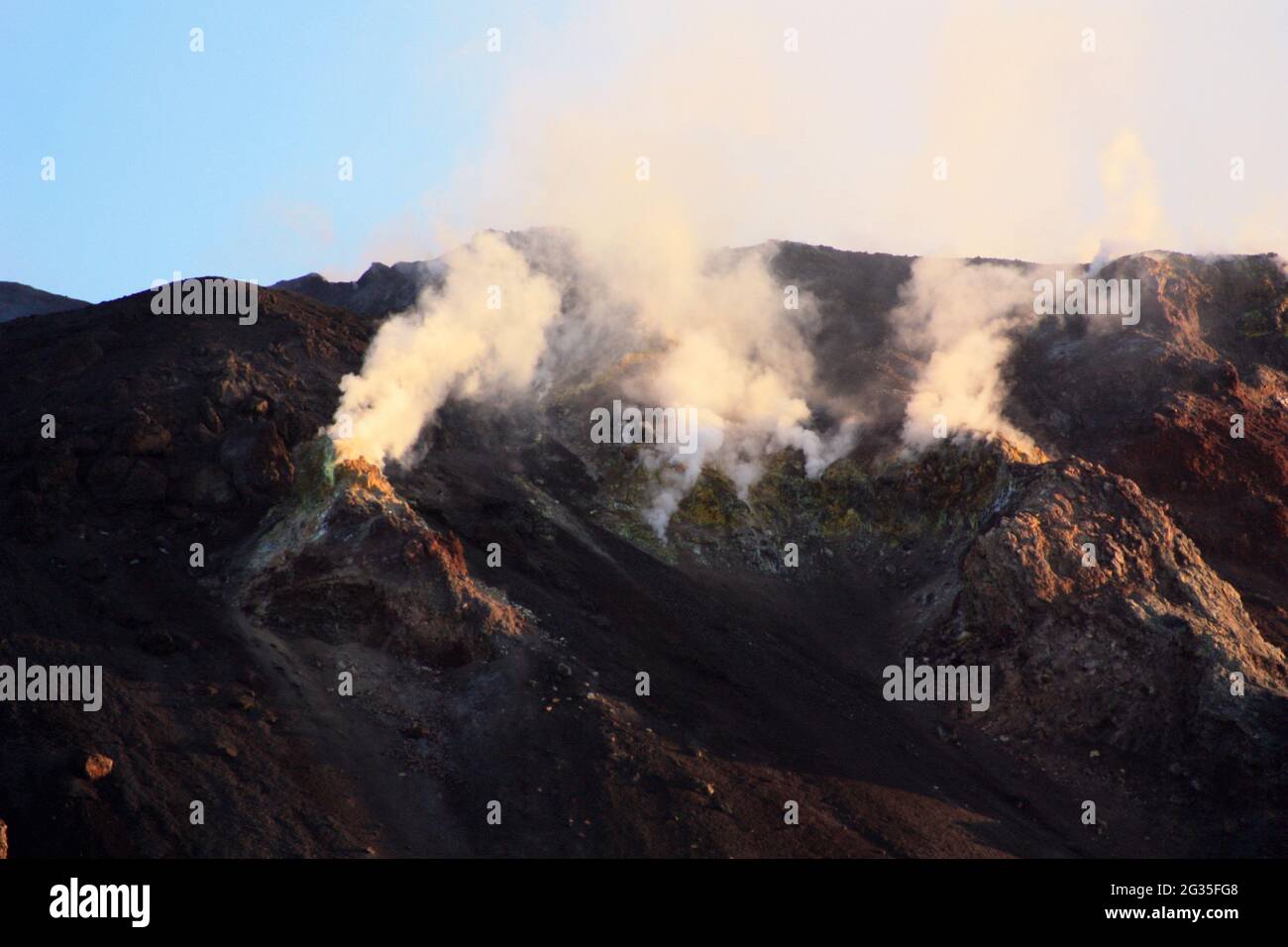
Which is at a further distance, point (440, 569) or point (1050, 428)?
point (1050, 428)

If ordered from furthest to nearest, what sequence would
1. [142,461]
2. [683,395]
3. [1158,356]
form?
[1158,356]
[683,395]
[142,461]

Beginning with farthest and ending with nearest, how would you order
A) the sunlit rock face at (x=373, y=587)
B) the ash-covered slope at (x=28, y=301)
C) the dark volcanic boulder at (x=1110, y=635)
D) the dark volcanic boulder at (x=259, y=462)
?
1. the ash-covered slope at (x=28, y=301)
2. the dark volcanic boulder at (x=259, y=462)
3. the dark volcanic boulder at (x=1110, y=635)
4. the sunlit rock face at (x=373, y=587)

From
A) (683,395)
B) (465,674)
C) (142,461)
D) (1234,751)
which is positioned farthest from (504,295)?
(1234,751)

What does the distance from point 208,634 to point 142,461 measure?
7136 mm

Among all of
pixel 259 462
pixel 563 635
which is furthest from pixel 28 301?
pixel 563 635

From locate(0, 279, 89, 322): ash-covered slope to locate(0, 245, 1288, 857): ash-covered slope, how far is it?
28.4 metres

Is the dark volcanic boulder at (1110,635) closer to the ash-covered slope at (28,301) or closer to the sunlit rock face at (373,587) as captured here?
the sunlit rock face at (373,587)

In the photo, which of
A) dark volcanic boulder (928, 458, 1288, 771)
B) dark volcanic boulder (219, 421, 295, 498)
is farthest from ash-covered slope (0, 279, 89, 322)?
dark volcanic boulder (928, 458, 1288, 771)

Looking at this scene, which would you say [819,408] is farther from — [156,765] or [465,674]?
[156,765]

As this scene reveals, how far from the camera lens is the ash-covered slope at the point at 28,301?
67.5 m

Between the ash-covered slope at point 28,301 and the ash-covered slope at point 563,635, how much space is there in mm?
28438

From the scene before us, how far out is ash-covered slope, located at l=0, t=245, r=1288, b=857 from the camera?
25359 millimetres

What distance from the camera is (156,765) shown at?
24.3 meters

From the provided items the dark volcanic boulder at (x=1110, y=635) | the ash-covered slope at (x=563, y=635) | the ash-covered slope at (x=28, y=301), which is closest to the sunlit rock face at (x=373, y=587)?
the ash-covered slope at (x=563, y=635)
